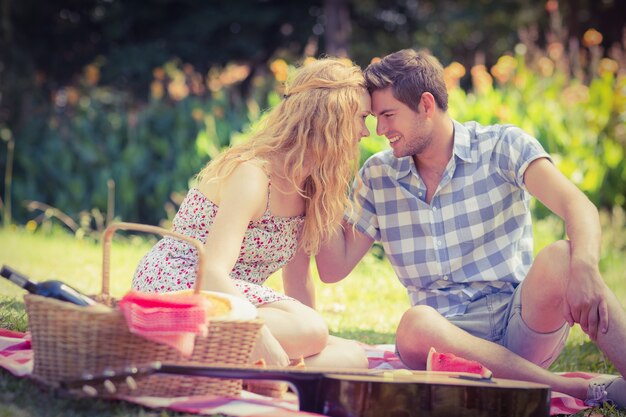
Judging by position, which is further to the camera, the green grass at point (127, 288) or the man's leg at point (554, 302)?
the man's leg at point (554, 302)

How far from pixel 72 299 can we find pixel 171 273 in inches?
23.9

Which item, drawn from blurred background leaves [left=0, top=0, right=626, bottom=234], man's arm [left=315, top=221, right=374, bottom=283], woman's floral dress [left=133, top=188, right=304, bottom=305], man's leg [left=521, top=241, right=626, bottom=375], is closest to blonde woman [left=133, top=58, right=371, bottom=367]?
woman's floral dress [left=133, top=188, right=304, bottom=305]

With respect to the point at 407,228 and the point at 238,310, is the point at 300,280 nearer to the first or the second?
the point at 407,228

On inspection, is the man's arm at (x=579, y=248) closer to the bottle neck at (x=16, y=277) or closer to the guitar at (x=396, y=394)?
the guitar at (x=396, y=394)

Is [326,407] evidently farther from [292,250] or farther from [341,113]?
[341,113]

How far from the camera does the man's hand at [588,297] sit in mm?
2545

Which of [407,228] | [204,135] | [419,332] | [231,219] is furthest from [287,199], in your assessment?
[204,135]

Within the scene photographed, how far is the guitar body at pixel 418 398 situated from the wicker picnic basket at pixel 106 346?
31 centimetres

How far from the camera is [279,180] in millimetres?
2900

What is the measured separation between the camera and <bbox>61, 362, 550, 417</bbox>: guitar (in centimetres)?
221

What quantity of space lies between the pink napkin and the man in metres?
0.99

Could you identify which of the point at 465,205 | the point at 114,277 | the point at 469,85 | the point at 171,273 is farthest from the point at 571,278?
the point at 469,85

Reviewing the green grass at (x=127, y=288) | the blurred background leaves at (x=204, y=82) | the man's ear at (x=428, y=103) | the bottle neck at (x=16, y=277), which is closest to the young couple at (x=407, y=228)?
the man's ear at (x=428, y=103)

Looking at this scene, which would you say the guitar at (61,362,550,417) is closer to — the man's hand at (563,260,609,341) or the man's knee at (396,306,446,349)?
the man's hand at (563,260,609,341)
